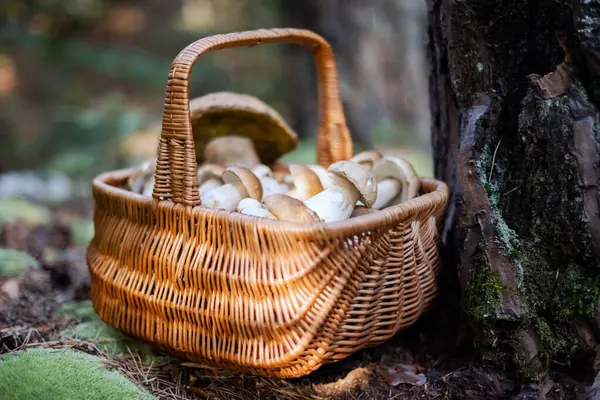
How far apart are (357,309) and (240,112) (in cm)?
95

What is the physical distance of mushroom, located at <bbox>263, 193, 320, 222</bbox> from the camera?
1381mm

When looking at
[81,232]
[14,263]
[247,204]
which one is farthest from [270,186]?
[81,232]

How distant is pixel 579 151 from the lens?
1.37m

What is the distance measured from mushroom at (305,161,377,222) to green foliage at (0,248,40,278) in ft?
5.06

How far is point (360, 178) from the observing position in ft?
5.01

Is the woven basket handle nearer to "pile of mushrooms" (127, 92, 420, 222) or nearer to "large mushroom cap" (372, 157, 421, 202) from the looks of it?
"pile of mushrooms" (127, 92, 420, 222)

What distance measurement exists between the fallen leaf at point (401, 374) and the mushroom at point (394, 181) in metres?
0.49

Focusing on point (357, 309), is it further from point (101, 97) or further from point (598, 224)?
point (101, 97)

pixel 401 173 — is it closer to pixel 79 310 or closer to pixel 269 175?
pixel 269 175

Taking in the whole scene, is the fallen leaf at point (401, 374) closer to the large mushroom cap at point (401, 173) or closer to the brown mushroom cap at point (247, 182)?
the large mushroom cap at point (401, 173)

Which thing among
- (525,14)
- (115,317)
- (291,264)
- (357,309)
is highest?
(525,14)

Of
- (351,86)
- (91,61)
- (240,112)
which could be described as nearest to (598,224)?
(240,112)

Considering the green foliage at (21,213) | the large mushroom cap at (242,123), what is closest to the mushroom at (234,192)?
the large mushroom cap at (242,123)

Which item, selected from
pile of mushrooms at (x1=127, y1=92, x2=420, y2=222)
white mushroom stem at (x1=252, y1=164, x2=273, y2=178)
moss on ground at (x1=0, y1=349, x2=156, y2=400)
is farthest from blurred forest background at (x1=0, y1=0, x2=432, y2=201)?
moss on ground at (x1=0, y1=349, x2=156, y2=400)
